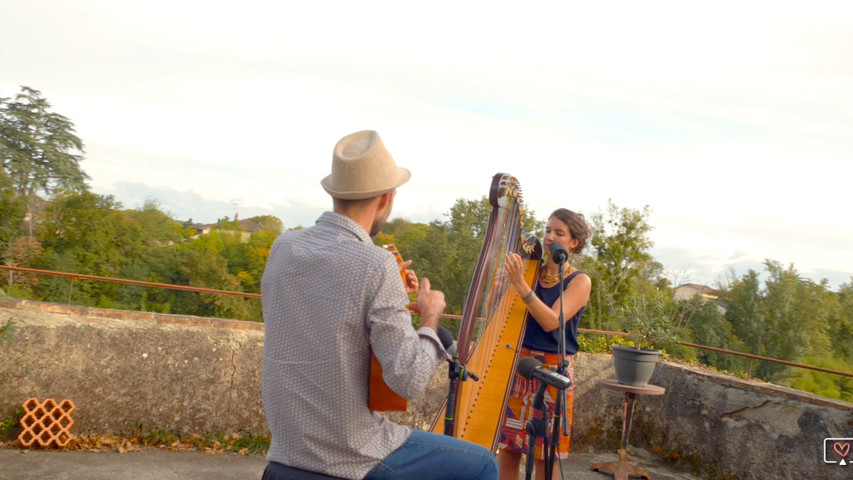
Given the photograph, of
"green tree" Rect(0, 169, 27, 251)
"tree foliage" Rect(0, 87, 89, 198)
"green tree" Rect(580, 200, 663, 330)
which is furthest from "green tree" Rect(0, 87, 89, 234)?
"green tree" Rect(580, 200, 663, 330)

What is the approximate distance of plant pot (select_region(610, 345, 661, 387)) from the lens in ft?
16.7

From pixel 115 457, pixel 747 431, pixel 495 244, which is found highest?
pixel 495 244

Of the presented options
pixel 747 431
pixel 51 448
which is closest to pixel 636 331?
pixel 747 431

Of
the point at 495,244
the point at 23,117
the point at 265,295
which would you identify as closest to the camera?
the point at 265,295

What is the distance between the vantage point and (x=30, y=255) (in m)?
11.1

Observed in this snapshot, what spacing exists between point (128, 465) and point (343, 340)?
3.24 metres

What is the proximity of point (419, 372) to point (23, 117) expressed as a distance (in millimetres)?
20982

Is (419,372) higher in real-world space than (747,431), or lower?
higher

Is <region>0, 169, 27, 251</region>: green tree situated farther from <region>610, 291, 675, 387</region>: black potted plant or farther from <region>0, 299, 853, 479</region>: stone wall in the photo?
<region>610, 291, 675, 387</region>: black potted plant

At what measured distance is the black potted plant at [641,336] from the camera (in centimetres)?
511

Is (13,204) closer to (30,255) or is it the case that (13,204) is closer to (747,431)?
(30,255)

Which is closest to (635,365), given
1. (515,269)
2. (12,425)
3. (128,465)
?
(515,269)

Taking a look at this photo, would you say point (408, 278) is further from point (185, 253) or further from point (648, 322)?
point (185, 253)

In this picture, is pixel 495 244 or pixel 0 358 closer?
pixel 495 244
